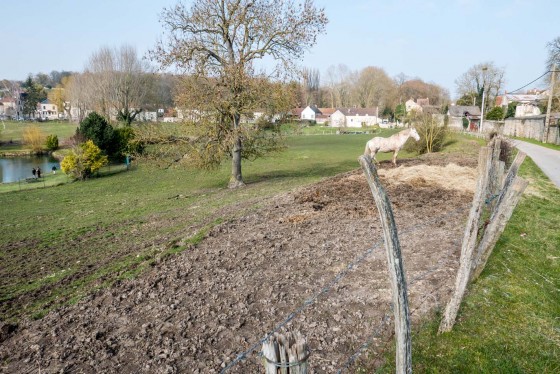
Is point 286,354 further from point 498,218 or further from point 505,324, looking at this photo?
point 498,218

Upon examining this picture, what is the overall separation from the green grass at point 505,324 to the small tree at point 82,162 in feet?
112

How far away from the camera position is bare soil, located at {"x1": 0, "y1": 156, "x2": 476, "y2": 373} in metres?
5.49

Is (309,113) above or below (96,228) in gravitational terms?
above

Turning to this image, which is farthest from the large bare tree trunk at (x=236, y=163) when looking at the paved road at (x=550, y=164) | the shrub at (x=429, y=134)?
the paved road at (x=550, y=164)

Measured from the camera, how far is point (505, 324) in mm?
5930

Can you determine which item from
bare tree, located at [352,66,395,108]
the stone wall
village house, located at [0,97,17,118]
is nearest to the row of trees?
bare tree, located at [352,66,395,108]

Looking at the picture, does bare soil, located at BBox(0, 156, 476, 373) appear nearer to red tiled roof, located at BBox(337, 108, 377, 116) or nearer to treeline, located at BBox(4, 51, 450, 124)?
treeline, located at BBox(4, 51, 450, 124)

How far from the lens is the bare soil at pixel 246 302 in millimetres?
5492

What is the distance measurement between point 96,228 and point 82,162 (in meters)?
21.4

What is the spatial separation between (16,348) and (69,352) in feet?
3.70

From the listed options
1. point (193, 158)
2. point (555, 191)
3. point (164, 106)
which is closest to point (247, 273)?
point (555, 191)

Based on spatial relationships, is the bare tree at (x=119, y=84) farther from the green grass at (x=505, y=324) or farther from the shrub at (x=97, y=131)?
the green grass at (x=505, y=324)

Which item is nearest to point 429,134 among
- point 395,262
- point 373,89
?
point 395,262

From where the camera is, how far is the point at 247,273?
7.92 meters
